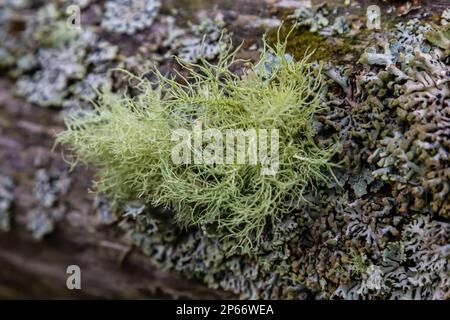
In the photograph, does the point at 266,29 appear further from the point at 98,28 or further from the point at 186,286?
the point at 186,286

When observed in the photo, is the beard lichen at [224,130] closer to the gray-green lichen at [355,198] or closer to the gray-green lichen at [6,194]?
the gray-green lichen at [355,198]

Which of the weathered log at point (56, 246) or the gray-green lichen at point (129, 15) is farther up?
the gray-green lichen at point (129, 15)

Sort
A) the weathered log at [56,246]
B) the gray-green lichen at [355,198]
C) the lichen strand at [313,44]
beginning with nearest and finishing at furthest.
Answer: the gray-green lichen at [355,198] < the lichen strand at [313,44] < the weathered log at [56,246]

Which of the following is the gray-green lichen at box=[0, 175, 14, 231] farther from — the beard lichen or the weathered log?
the beard lichen

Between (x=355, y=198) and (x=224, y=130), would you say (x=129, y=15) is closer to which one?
(x=224, y=130)

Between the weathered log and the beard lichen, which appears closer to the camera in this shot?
the beard lichen

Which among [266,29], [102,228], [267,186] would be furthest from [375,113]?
[102,228]

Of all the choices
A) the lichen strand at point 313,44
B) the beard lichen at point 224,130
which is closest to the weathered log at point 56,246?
the beard lichen at point 224,130

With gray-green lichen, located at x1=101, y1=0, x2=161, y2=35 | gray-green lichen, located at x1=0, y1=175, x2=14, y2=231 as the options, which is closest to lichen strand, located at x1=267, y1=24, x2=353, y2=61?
gray-green lichen, located at x1=101, y1=0, x2=161, y2=35
